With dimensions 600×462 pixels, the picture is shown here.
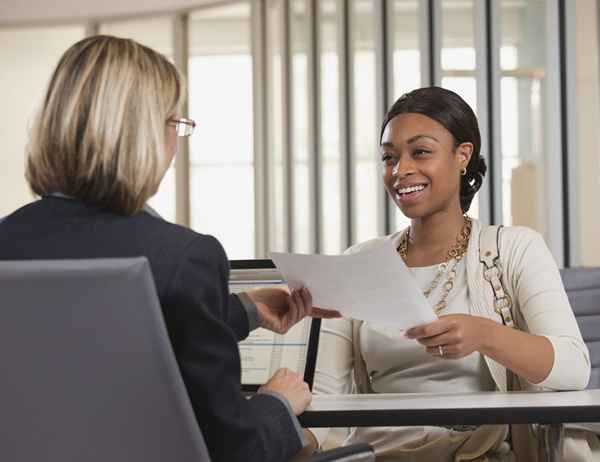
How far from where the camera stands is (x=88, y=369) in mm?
1136

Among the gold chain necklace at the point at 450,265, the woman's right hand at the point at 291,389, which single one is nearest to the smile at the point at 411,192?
the gold chain necklace at the point at 450,265

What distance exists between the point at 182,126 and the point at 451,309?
1.03 metres

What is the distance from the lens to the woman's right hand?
A: 1421mm

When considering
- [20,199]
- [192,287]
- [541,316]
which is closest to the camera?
[192,287]

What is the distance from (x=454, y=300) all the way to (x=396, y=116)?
46 centimetres

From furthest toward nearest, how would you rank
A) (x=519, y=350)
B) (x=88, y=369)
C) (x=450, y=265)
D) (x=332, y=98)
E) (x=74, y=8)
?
(x=74, y=8)
(x=332, y=98)
(x=450, y=265)
(x=519, y=350)
(x=88, y=369)

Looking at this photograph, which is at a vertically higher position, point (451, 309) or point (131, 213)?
point (131, 213)

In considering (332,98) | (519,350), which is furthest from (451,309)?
(332,98)

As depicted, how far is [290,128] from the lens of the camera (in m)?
6.38

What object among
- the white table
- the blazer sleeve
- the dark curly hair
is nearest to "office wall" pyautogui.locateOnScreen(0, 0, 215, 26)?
the dark curly hair

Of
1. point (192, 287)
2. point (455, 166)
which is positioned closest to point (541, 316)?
point (455, 166)

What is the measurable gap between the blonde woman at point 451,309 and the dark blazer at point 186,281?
0.63 m

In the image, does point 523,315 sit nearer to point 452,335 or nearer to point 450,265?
point 450,265

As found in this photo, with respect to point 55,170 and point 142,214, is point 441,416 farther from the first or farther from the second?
point 55,170
